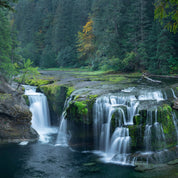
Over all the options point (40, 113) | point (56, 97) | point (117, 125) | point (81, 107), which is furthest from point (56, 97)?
point (117, 125)

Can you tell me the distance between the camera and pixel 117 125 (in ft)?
45.2

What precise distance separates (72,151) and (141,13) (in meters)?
25.8

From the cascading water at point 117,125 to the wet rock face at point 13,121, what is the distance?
17.1 ft

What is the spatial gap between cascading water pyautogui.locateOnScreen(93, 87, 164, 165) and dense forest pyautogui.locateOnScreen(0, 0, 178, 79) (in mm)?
6632

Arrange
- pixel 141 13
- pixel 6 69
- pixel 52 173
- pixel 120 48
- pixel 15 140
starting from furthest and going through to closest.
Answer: pixel 120 48, pixel 141 13, pixel 6 69, pixel 15 140, pixel 52 173

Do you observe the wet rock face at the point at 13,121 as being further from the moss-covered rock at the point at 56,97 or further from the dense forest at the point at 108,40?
the dense forest at the point at 108,40

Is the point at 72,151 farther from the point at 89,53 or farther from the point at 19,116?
the point at 89,53

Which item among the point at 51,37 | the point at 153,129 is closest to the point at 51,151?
the point at 153,129

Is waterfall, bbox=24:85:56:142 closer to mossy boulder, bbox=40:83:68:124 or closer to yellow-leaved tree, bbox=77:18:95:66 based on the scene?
mossy boulder, bbox=40:83:68:124

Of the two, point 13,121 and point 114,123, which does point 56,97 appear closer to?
point 13,121

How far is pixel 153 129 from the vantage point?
1301cm

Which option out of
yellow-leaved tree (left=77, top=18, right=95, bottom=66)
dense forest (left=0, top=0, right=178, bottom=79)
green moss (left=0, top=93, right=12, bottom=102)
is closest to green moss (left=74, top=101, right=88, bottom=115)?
green moss (left=0, top=93, right=12, bottom=102)

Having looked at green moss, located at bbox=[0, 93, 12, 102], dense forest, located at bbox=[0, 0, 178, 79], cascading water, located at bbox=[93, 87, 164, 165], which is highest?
dense forest, located at bbox=[0, 0, 178, 79]

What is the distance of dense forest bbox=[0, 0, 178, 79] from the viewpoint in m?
24.2
